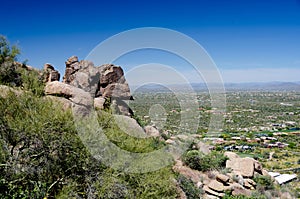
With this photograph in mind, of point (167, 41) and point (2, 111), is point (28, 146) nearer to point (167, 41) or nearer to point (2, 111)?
point (2, 111)

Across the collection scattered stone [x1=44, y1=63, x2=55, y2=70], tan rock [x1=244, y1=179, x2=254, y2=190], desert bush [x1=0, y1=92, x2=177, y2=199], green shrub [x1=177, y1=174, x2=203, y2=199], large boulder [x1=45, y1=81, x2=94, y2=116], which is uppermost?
scattered stone [x1=44, y1=63, x2=55, y2=70]

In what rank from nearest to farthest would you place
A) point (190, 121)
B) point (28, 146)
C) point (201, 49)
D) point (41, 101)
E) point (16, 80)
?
1. point (28, 146)
2. point (41, 101)
3. point (201, 49)
4. point (16, 80)
5. point (190, 121)

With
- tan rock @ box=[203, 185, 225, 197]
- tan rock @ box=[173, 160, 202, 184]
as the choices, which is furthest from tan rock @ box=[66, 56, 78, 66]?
tan rock @ box=[203, 185, 225, 197]

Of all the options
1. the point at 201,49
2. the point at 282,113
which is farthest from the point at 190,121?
the point at 282,113

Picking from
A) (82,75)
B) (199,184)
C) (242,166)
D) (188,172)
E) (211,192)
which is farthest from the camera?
(82,75)

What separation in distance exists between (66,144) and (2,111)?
2883 mm

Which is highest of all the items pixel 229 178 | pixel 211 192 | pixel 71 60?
pixel 71 60

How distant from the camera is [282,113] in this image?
314ft

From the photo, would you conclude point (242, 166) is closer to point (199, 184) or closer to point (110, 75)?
point (199, 184)

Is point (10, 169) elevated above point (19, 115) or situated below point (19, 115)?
below

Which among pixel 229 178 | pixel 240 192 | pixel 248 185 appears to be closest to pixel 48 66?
pixel 229 178

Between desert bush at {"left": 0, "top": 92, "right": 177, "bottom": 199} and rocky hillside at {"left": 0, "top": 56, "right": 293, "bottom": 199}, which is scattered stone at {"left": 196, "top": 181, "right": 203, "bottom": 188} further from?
desert bush at {"left": 0, "top": 92, "right": 177, "bottom": 199}

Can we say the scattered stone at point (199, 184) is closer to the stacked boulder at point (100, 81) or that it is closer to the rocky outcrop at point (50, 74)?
the stacked boulder at point (100, 81)

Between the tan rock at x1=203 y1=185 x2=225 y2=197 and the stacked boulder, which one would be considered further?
the stacked boulder
